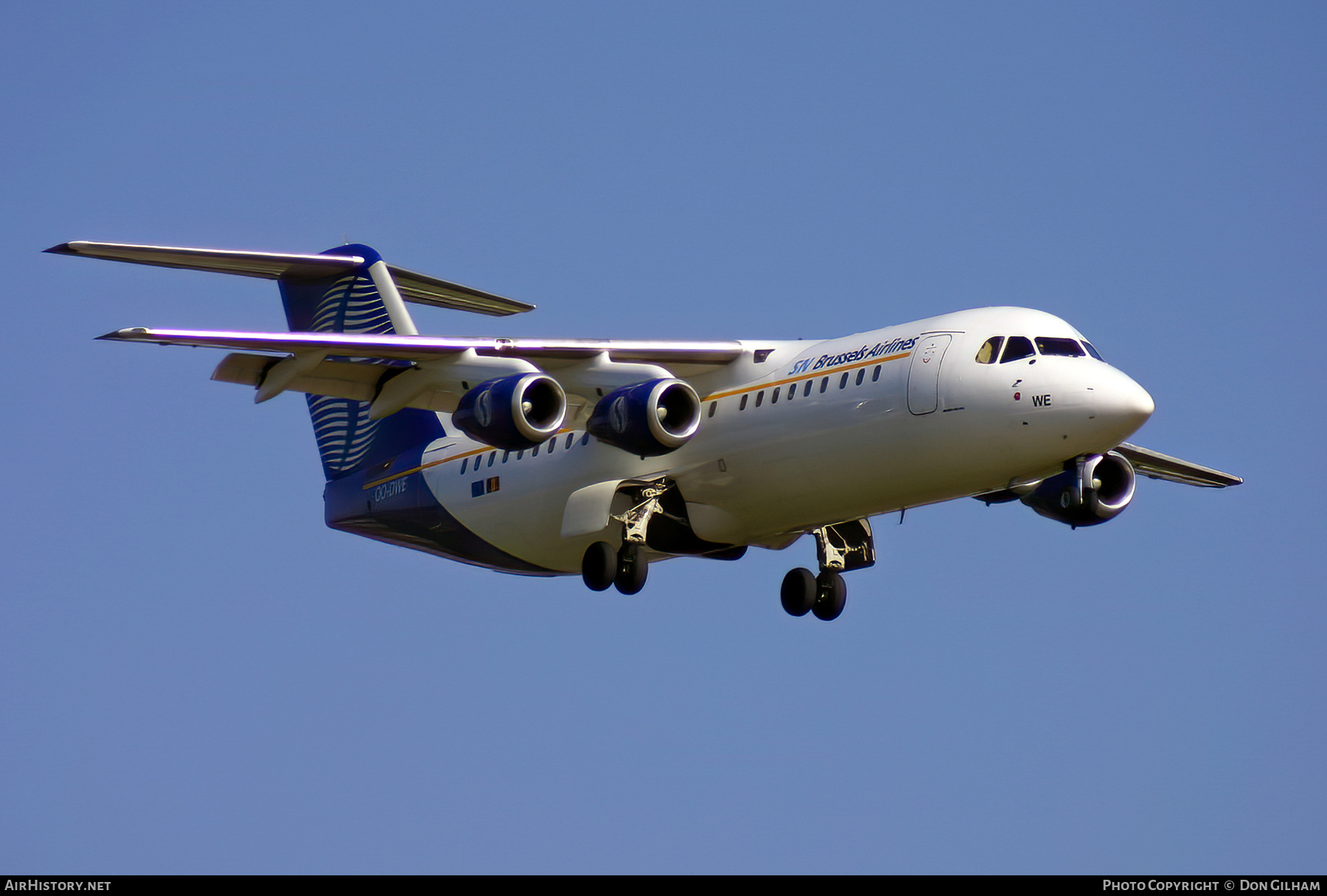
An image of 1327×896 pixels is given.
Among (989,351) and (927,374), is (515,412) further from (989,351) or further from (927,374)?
(989,351)

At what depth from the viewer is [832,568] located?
16719mm

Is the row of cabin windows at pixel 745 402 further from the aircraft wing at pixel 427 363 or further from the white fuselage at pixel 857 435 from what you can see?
the aircraft wing at pixel 427 363

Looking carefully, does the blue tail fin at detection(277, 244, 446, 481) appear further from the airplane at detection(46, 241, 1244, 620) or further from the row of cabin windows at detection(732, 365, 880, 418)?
the row of cabin windows at detection(732, 365, 880, 418)

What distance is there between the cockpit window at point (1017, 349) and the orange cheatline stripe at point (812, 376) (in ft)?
2.64

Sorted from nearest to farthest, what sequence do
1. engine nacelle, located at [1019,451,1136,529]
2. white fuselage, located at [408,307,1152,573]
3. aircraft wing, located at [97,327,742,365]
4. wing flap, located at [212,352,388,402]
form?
1. white fuselage, located at [408,307,1152,573]
2. engine nacelle, located at [1019,451,1136,529]
3. aircraft wing, located at [97,327,742,365]
4. wing flap, located at [212,352,388,402]

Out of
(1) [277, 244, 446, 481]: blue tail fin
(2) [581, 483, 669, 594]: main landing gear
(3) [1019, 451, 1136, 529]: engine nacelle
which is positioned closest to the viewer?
(3) [1019, 451, 1136, 529]: engine nacelle

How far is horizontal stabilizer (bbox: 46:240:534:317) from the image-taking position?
16484 millimetres

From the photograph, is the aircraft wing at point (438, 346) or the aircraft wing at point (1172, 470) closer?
the aircraft wing at point (438, 346)

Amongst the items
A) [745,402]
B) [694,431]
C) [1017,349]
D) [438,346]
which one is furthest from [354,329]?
[1017,349]

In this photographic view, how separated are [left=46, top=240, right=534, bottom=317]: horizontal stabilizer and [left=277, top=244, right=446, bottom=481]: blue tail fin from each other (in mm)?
186

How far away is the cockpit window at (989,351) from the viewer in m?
13.9

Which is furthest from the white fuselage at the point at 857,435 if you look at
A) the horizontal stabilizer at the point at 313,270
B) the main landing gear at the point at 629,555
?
the horizontal stabilizer at the point at 313,270

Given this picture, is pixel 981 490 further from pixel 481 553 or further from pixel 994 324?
pixel 481 553

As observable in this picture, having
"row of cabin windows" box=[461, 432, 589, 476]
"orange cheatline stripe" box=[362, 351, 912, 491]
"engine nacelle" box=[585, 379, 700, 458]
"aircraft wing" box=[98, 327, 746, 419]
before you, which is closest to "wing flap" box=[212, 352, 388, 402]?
"aircraft wing" box=[98, 327, 746, 419]
